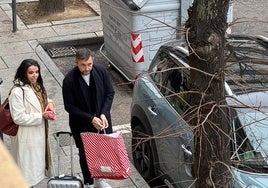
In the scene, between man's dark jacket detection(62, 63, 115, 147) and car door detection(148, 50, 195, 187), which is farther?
man's dark jacket detection(62, 63, 115, 147)

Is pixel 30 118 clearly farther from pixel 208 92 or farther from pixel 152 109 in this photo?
pixel 208 92

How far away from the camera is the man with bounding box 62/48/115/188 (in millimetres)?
5727

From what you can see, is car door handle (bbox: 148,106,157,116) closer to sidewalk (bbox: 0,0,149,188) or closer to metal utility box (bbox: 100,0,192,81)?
sidewalk (bbox: 0,0,149,188)

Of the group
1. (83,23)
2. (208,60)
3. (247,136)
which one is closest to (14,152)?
(247,136)

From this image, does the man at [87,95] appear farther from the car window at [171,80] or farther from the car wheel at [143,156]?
the car wheel at [143,156]

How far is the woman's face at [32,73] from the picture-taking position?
18.1ft

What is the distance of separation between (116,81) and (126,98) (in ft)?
2.76

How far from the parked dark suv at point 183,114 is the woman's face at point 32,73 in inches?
42.9

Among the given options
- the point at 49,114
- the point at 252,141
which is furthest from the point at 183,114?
the point at 49,114

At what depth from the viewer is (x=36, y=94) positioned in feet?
18.4

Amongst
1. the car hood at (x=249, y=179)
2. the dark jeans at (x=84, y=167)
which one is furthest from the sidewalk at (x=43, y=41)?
the car hood at (x=249, y=179)

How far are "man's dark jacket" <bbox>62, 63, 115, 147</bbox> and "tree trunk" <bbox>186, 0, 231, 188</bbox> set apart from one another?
1787 mm

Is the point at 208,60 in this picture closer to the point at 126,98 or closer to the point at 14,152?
the point at 14,152

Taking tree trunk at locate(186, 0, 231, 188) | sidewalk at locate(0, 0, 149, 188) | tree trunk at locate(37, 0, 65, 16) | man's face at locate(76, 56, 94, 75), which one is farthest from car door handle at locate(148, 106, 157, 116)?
tree trunk at locate(37, 0, 65, 16)
